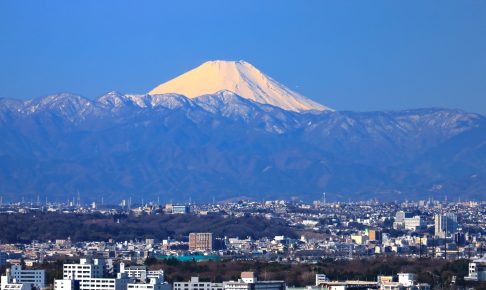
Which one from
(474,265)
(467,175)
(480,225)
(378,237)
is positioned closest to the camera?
(474,265)

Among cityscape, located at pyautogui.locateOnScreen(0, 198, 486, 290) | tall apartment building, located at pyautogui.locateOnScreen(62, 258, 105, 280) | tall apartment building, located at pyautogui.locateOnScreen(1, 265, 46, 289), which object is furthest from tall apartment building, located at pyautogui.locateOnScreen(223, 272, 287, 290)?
tall apartment building, located at pyautogui.locateOnScreen(1, 265, 46, 289)

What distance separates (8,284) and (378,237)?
5681 centimetres

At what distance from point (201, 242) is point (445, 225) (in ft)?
67.4

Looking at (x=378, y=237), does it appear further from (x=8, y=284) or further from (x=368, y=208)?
(x=8, y=284)

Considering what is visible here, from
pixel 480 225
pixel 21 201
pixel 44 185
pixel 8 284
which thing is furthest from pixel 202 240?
pixel 44 185

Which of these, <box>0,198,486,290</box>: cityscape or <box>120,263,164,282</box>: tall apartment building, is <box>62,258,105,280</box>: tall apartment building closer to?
<box>0,198,486,290</box>: cityscape

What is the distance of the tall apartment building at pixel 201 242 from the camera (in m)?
105

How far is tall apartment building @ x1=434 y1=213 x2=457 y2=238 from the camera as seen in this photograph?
395ft

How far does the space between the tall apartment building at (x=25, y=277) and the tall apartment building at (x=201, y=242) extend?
121 feet

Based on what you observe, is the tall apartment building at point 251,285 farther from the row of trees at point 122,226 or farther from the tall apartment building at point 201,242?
the row of trees at point 122,226

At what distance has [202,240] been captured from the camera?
10738 cm

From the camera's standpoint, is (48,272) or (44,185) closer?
(48,272)

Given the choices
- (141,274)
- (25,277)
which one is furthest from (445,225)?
(25,277)

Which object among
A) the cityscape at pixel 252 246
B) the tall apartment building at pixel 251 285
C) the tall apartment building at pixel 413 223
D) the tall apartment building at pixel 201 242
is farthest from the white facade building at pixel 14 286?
the tall apartment building at pixel 413 223
